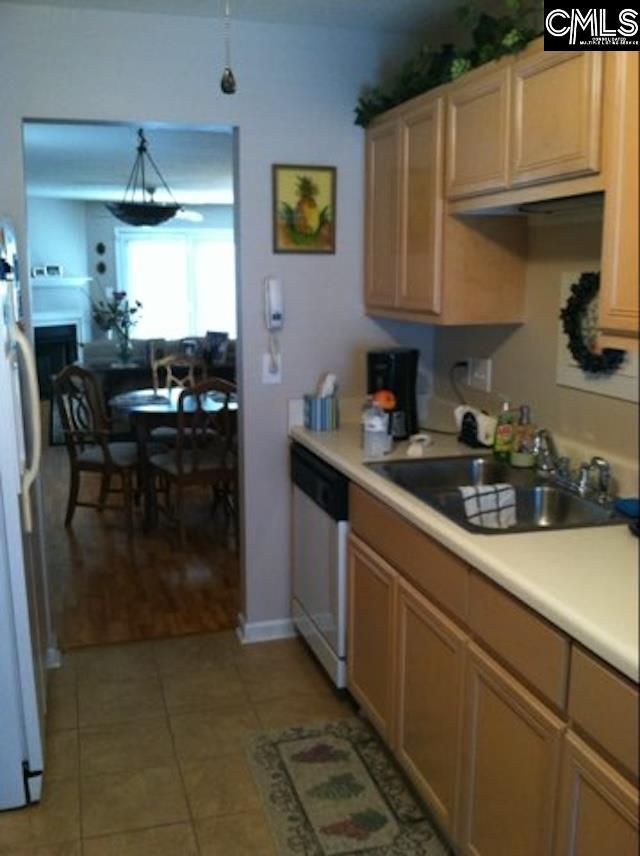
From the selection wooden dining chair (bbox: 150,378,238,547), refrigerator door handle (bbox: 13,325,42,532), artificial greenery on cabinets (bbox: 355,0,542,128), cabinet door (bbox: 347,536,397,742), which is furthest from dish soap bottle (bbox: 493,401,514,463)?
wooden dining chair (bbox: 150,378,238,547)

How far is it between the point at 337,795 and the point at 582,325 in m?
1.54

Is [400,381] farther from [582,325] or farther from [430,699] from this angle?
[430,699]

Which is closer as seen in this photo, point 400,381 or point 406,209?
point 406,209

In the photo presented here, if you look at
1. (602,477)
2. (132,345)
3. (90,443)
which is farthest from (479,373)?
(132,345)

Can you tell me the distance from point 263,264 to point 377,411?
79cm

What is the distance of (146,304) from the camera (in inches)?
405

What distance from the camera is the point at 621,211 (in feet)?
5.08

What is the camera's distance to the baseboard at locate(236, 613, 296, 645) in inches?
133

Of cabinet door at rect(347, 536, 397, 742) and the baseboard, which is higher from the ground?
cabinet door at rect(347, 536, 397, 742)

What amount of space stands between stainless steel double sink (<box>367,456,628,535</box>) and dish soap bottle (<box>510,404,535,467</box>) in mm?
27

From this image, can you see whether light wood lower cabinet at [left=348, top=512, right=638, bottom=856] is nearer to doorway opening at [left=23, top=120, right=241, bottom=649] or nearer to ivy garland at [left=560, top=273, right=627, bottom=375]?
ivy garland at [left=560, top=273, right=627, bottom=375]

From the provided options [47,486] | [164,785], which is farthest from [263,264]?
[47,486]

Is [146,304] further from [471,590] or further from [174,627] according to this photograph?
[471,590]

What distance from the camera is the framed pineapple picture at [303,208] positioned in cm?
309
